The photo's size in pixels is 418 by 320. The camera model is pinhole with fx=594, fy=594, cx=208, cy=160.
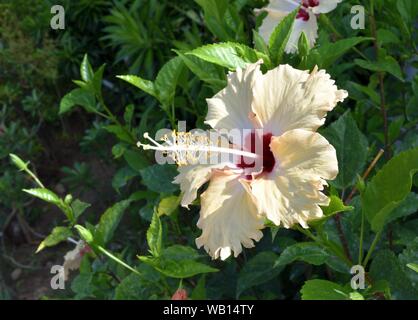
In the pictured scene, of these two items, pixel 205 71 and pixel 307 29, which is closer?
pixel 205 71

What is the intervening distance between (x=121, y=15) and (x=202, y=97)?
946 millimetres

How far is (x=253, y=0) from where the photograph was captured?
1960mm

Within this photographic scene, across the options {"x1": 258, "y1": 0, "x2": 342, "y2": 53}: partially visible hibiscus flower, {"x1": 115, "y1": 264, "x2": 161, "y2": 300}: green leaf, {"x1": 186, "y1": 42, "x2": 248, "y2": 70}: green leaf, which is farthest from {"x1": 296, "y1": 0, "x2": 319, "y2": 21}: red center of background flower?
{"x1": 115, "y1": 264, "x2": 161, "y2": 300}: green leaf

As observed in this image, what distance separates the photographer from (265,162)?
1.27m

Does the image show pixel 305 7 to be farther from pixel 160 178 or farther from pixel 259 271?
pixel 259 271

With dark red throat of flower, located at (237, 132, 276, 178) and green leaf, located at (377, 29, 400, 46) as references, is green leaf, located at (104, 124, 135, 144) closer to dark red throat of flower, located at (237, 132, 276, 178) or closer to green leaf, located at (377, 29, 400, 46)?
dark red throat of flower, located at (237, 132, 276, 178)

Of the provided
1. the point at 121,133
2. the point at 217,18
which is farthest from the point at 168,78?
the point at 121,133

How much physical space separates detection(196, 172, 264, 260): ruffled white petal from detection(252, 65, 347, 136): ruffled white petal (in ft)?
0.50

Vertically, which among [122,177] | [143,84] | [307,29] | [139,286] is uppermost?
[307,29]

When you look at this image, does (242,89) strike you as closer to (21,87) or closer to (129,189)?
(129,189)

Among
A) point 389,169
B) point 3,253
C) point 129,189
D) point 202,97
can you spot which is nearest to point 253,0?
point 202,97

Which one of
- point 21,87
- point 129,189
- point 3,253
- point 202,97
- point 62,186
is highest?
point 202,97

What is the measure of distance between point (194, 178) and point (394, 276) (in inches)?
20.3

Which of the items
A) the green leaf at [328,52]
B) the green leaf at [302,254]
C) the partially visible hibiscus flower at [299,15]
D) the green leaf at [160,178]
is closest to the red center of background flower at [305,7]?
the partially visible hibiscus flower at [299,15]
